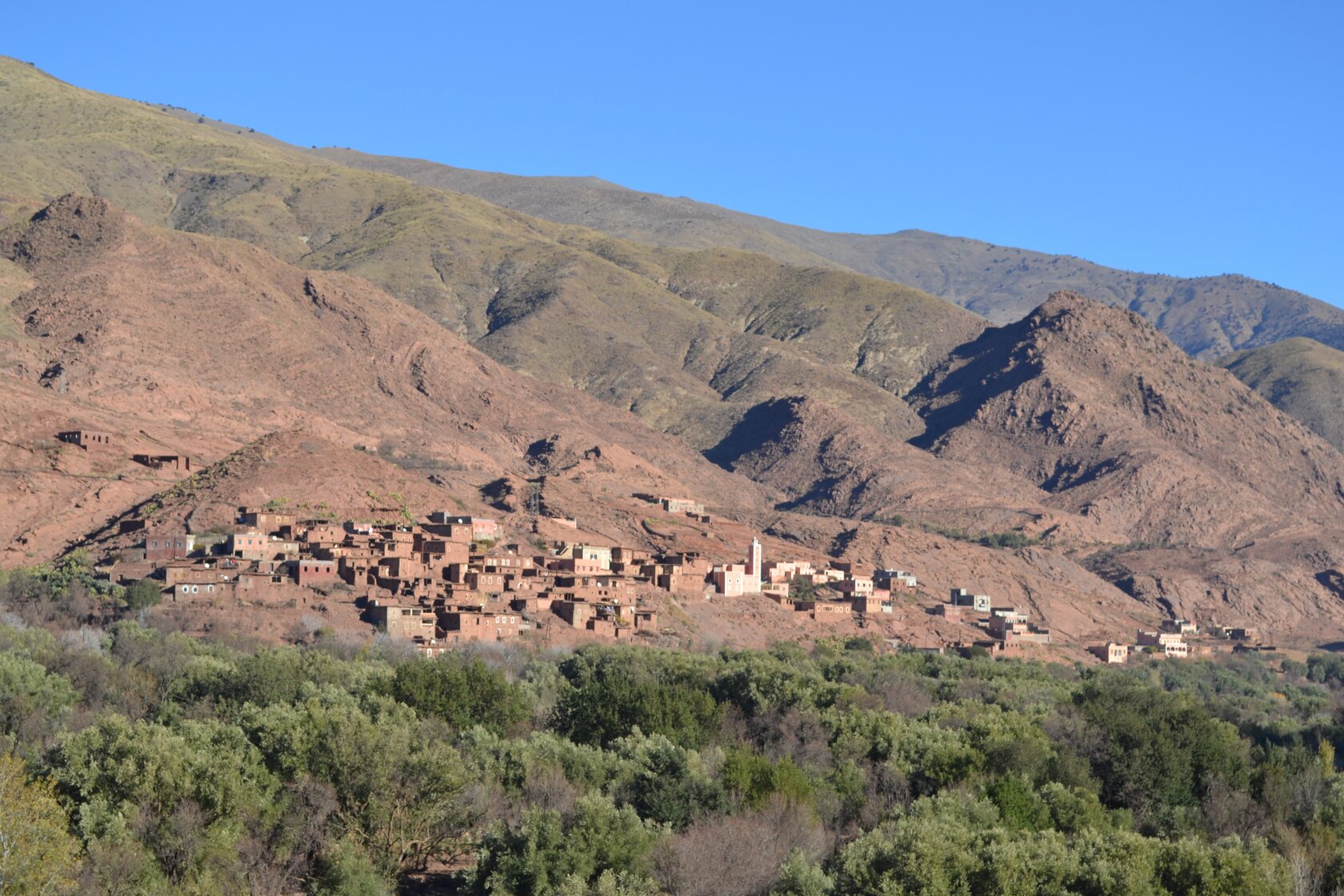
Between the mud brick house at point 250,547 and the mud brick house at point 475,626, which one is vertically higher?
the mud brick house at point 250,547

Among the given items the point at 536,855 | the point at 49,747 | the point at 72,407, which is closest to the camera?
the point at 536,855

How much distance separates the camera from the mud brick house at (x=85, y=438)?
327 ft

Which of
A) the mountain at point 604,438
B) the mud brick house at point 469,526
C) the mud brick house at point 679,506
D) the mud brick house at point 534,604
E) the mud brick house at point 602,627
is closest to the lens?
the mud brick house at point 602,627

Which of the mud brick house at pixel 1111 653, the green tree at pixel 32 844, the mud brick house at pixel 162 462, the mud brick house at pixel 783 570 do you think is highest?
the mud brick house at pixel 162 462

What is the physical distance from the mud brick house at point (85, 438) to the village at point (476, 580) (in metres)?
0.09

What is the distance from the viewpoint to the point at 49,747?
48875 mm

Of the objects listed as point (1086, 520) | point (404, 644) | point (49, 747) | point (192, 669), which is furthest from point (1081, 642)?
point (49, 747)

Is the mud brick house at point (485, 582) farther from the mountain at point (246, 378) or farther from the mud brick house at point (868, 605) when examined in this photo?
the mud brick house at point (868, 605)

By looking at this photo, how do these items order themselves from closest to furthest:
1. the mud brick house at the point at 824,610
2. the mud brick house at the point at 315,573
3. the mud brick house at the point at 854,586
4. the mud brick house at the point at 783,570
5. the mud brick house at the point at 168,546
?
the mud brick house at the point at 315,573
the mud brick house at the point at 168,546
the mud brick house at the point at 824,610
the mud brick house at the point at 783,570
the mud brick house at the point at 854,586

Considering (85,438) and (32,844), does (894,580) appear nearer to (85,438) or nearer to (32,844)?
(85,438)

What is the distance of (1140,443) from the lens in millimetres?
177000

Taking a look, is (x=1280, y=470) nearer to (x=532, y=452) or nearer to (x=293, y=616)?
(x=532, y=452)

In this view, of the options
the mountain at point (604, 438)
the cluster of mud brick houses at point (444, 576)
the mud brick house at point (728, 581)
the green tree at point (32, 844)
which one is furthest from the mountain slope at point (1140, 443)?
the green tree at point (32, 844)

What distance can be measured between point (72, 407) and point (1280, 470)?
393 ft
